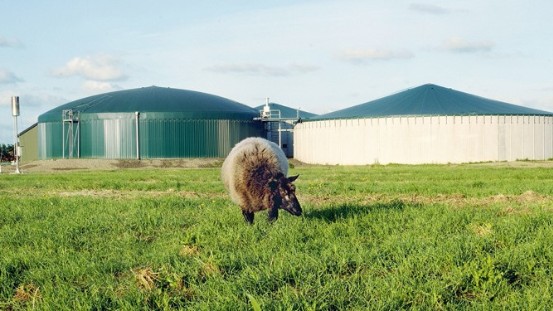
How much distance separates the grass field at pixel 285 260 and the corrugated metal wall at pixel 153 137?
2130 inches

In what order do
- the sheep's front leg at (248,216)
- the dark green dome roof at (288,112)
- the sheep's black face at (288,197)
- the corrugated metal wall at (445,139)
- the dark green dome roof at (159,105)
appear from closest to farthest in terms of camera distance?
the sheep's black face at (288,197)
the sheep's front leg at (248,216)
the corrugated metal wall at (445,139)
the dark green dome roof at (159,105)
the dark green dome roof at (288,112)

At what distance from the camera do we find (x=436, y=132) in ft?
189

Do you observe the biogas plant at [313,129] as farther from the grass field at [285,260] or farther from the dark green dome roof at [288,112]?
the grass field at [285,260]

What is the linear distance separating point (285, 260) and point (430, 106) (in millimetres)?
54430

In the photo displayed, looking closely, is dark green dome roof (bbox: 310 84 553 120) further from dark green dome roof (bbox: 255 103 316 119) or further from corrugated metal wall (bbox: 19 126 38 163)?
corrugated metal wall (bbox: 19 126 38 163)

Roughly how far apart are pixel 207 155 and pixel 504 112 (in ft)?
99.8

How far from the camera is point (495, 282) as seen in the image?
6.77 m

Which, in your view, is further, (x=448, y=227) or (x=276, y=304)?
(x=448, y=227)

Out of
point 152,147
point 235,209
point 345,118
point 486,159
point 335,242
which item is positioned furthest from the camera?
point 152,147

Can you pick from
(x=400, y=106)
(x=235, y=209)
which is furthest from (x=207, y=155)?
(x=235, y=209)

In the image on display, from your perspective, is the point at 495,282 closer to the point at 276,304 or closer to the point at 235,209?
the point at 276,304

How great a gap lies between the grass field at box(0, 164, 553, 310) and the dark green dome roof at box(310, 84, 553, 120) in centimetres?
4730

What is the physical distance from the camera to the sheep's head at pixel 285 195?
37.2 ft

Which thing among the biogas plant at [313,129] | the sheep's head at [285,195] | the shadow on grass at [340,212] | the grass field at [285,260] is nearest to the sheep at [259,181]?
the sheep's head at [285,195]
